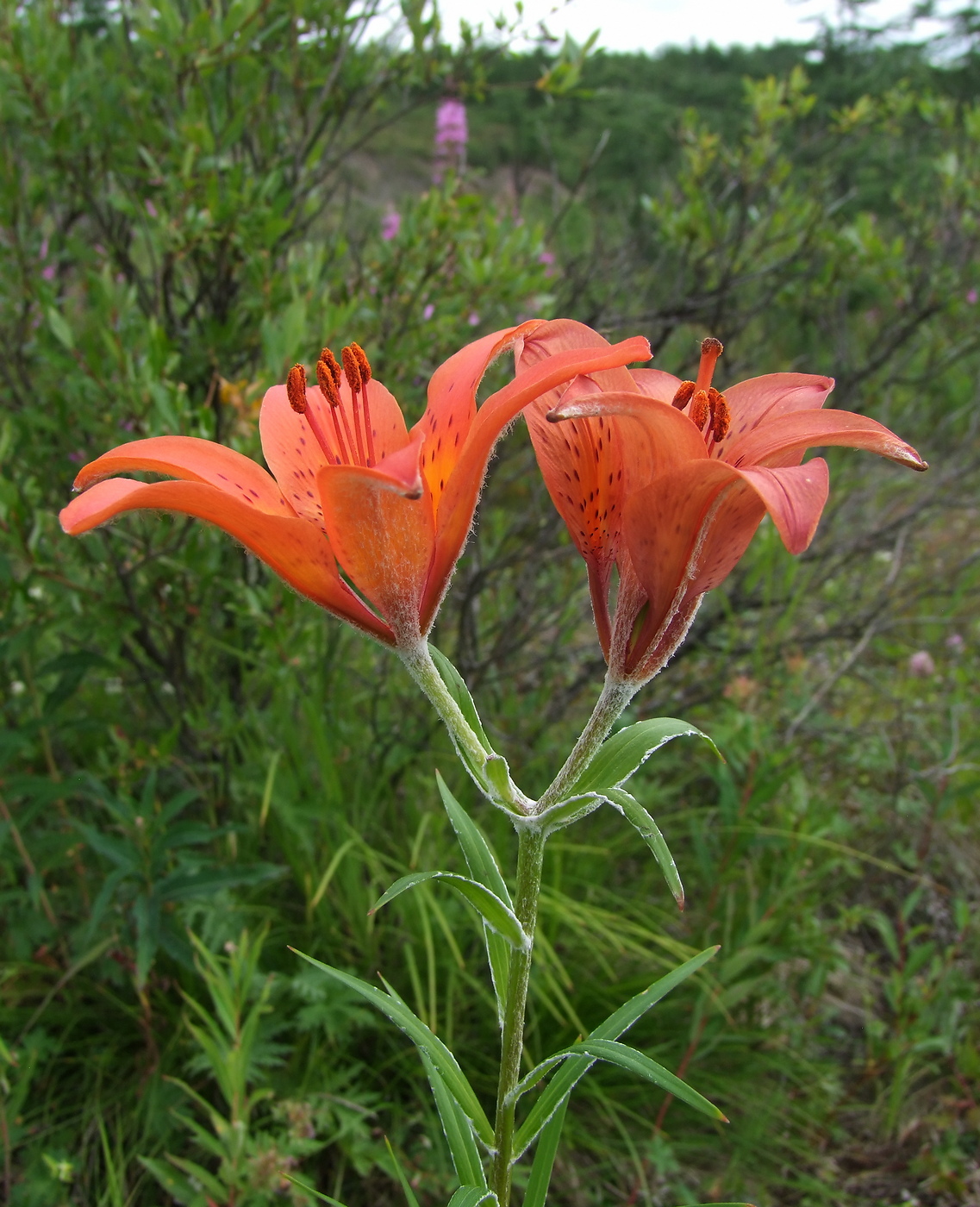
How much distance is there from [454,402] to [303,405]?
0.15m

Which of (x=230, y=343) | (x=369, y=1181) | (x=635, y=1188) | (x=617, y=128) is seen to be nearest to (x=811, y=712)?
(x=635, y=1188)

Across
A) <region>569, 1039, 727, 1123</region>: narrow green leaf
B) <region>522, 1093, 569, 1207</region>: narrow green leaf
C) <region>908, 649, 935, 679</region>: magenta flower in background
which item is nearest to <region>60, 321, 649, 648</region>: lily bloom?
<region>569, 1039, 727, 1123</region>: narrow green leaf

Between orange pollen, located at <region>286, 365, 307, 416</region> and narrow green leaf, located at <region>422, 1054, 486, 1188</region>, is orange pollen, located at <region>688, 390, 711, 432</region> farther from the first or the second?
narrow green leaf, located at <region>422, 1054, 486, 1188</region>

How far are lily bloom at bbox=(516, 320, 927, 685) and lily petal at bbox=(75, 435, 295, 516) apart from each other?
22cm

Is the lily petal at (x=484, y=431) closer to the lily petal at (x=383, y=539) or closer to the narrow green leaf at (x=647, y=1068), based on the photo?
the lily petal at (x=383, y=539)

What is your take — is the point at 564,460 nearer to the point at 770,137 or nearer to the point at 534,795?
the point at 534,795

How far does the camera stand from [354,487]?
23.9 inches

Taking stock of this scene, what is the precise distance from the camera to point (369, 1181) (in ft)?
5.81

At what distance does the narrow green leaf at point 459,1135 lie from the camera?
33.3 inches

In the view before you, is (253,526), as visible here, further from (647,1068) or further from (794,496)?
(647,1068)

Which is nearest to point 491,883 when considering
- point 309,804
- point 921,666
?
point 309,804

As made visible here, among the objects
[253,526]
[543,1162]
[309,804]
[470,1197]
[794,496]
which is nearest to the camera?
[794,496]

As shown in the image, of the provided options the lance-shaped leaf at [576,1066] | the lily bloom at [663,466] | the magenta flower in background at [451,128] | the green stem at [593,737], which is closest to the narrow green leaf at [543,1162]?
the lance-shaped leaf at [576,1066]

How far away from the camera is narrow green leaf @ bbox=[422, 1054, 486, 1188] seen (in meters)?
0.85
